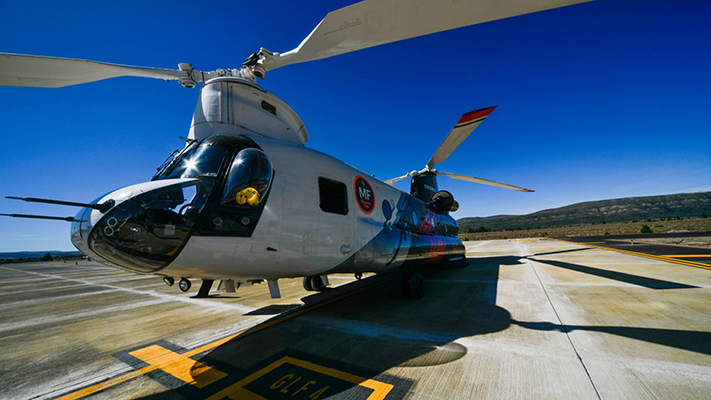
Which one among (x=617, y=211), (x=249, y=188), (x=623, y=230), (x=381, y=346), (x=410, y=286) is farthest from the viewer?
(x=617, y=211)

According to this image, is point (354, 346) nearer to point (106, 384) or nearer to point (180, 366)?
point (180, 366)

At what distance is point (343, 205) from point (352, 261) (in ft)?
3.92

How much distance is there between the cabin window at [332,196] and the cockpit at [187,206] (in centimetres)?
110

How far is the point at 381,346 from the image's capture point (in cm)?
394

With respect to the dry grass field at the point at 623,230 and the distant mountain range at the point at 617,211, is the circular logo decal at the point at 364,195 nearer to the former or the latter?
the dry grass field at the point at 623,230

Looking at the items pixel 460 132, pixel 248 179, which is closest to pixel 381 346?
pixel 248 179

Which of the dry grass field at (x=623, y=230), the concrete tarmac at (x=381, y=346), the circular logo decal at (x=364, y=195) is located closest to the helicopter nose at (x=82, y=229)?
the concrete tarmac at (x=381, y=346)

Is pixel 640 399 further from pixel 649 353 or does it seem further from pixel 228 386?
pixel 228 386

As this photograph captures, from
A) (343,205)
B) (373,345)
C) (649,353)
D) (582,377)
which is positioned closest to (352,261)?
(343,205)

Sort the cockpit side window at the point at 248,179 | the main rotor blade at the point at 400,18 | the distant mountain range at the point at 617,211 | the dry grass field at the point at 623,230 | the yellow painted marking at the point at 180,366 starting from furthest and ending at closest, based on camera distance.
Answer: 1. the distant mountain range at the point at 617,211
2. the dry grass field at the point at 623,230
3. the cockpit side window at the point at 248,179
4. the main rotor blade at the point at 400,18
5. the yellow painted marking at the point at 180,366

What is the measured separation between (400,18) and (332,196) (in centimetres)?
304

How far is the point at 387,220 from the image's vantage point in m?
6.73

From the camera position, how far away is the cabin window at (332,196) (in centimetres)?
471

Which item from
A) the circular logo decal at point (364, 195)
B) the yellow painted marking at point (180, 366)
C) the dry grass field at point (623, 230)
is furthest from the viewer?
the dry grass field at point (623, 230)
